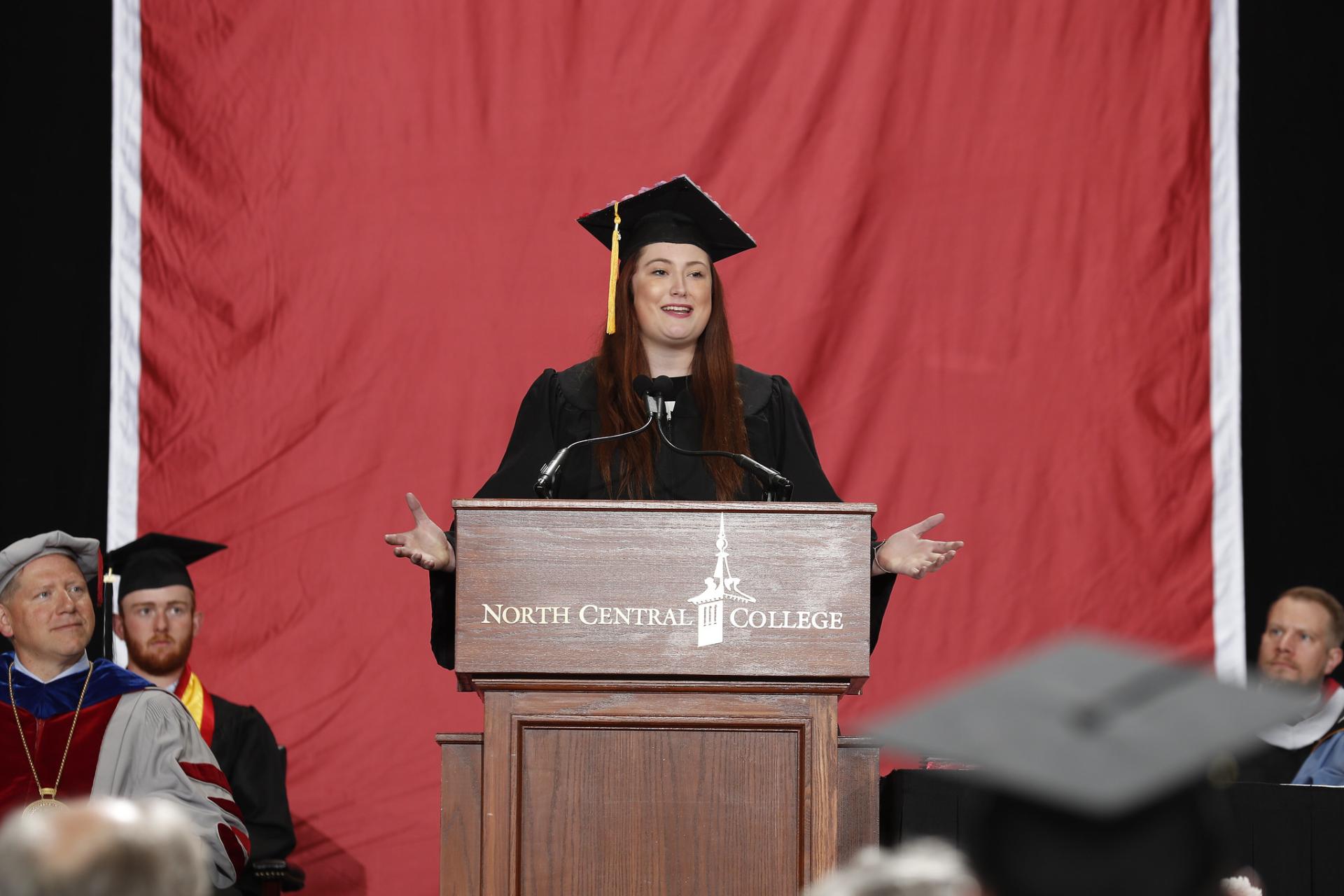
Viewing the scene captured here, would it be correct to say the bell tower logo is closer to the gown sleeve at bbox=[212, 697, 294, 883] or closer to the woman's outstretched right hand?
the woman's outstretched right hand

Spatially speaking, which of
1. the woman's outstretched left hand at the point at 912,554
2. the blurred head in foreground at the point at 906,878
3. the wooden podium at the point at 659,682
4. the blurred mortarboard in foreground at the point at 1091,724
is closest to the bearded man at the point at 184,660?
the wooden podium at the point at 659,682

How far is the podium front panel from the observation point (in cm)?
252

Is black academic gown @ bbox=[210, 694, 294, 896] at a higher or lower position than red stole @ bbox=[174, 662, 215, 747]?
lower

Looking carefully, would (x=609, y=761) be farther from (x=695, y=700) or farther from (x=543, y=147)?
(x=543, y=147)

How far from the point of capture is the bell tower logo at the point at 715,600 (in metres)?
2.52

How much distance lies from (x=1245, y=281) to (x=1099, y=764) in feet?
14.8

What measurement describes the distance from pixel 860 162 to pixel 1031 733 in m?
4.26

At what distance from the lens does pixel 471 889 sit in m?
2.58

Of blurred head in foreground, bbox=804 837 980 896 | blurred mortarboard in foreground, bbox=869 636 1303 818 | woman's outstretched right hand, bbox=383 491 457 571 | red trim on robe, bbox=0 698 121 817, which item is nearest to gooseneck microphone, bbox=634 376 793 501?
woman's outstretched right hand, bbox=383 491 457 571

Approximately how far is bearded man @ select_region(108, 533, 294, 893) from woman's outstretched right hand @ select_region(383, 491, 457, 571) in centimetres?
230

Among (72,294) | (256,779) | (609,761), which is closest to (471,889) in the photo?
(609,761)

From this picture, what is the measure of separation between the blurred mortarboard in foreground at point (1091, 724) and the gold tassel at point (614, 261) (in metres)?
2.27

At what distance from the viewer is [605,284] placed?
5.23m

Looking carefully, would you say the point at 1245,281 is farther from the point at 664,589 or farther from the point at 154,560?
the point at 154,560
